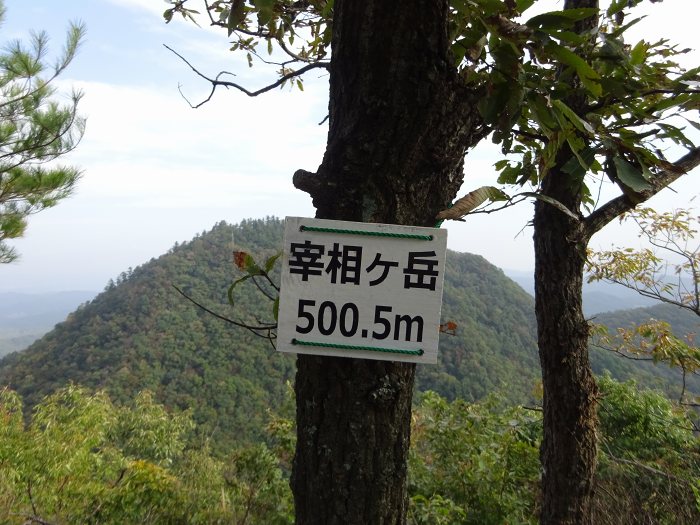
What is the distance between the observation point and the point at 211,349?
17.1 metres

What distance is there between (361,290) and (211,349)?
17.3 meters

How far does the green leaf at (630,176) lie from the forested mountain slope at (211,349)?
31.7 feet

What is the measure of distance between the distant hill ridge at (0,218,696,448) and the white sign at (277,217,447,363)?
376 inches

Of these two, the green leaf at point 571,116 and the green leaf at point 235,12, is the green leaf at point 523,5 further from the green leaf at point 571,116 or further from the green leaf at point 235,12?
the green leaf at point 235,12

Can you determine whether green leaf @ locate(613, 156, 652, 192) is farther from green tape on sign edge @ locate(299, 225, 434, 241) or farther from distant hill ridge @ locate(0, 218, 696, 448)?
distant hill ridge @ locate(0, 218, 696, 448)

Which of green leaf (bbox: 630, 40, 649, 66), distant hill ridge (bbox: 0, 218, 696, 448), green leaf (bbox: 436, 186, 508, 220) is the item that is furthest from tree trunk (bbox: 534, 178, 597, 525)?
distant hill ridge (bbox: 0, 218, 696, 448)

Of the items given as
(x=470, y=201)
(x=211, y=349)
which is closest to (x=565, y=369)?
(x=470, y=201)

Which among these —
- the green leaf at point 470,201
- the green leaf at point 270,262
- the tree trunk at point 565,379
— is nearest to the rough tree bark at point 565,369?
the tree trunk at point 565,379

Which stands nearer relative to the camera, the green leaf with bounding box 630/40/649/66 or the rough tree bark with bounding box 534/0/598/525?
the green leaf with bounding box 630/40/649/66

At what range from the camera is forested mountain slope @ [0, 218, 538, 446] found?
12.4m

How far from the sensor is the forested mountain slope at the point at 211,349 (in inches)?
489

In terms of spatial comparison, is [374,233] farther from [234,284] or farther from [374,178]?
[234,284]

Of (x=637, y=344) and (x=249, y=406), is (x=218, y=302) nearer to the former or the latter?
(x=249, y=406)

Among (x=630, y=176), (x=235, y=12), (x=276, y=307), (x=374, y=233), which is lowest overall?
(x=276, y=307)
